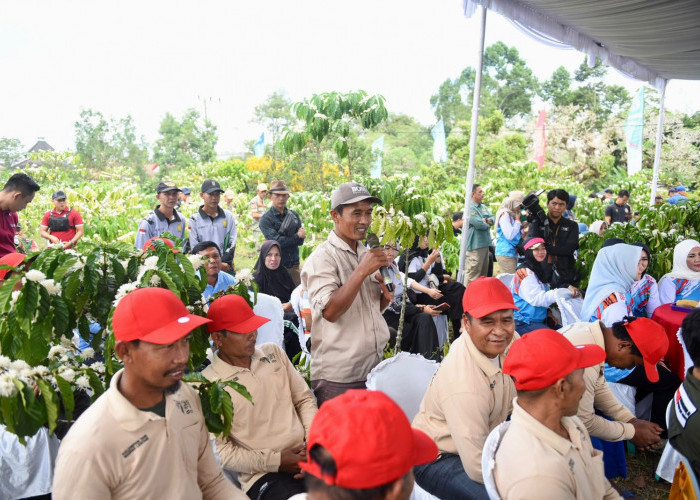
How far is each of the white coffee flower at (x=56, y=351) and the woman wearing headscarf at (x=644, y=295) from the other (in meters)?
3.99

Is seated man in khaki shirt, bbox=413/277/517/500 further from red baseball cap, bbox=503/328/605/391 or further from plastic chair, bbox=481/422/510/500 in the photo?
red baseball cap, bbox=503/328/605/391

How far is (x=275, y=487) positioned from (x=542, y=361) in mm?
1275

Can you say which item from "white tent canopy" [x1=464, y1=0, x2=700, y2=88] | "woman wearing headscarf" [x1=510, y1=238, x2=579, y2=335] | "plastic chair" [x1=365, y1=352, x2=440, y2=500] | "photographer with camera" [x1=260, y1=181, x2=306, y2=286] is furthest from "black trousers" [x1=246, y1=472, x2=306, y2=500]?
"white tent canopy" [x1=464, y1=0, x2=700, y2=88]

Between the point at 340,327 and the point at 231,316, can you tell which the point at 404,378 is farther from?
the point at 231,316

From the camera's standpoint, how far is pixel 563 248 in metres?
5.59

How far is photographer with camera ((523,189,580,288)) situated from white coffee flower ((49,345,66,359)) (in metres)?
4.57

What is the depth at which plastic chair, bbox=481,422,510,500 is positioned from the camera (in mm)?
1834

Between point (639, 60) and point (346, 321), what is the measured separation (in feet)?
22.8

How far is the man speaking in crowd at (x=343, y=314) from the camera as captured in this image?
2.83 meters

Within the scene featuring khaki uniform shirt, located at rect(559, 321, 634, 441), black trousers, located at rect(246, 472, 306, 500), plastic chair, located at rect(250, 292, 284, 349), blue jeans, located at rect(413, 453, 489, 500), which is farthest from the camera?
plastic chair, located at rect(250, 292, 284, 349)

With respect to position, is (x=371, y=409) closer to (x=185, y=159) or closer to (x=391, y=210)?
(x=391, y=210)

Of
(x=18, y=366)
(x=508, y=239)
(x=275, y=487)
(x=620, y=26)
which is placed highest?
(x=620, y=26)

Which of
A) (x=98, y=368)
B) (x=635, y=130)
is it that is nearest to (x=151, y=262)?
(x=98, y=368)

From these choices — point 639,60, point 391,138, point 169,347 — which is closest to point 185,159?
point 391,138
